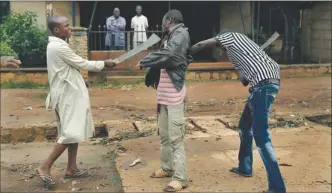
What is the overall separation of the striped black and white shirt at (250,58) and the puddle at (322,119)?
13.1 ft

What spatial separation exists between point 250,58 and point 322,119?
4.42 metres

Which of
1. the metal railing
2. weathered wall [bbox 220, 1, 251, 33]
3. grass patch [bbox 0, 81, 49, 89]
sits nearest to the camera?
grass patch [bbox 0, 81, 49, 89]

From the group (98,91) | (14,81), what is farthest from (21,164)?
(14,81)

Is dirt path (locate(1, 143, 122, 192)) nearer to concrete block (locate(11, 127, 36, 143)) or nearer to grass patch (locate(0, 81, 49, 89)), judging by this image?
concrete block (locate(11, 127, 36, 143))

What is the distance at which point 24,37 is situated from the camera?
12672 mm

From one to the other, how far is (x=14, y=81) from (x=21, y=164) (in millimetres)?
6808

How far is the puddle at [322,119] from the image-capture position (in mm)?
8023

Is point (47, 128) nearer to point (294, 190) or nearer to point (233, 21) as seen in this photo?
point (294, 190)

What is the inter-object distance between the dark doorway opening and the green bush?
9.69 ft

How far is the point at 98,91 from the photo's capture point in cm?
1146

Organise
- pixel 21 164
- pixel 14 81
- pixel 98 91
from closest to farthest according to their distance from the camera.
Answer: pixel 21 164, pixel 98 91, pixel 14 81

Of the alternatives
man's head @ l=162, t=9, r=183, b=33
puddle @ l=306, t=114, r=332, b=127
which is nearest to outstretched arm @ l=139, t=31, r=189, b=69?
man's head @ l=162, t=9, r=183, b=33

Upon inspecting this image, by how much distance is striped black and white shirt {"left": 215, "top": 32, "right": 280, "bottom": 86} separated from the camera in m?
4.30

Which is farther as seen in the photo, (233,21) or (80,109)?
(233,21)
